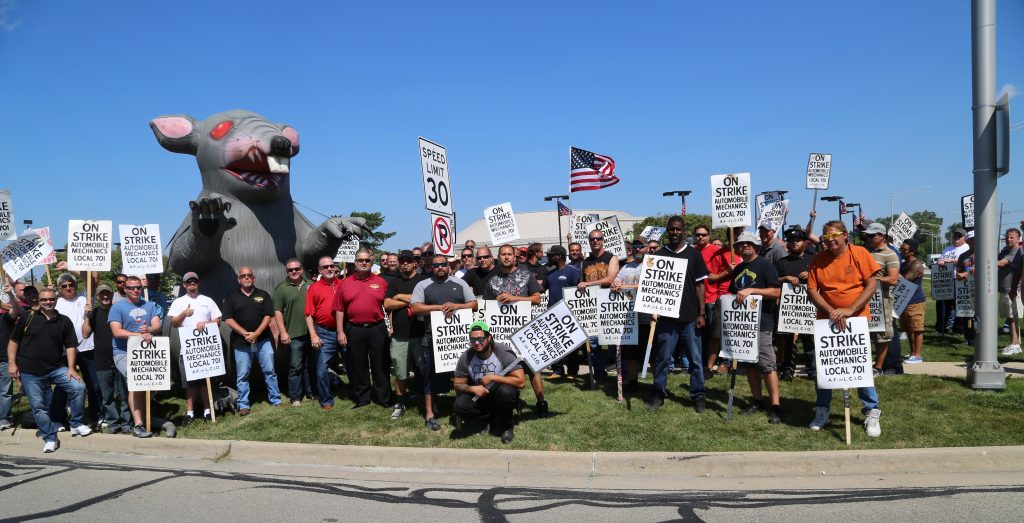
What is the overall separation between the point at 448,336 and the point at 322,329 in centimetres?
212

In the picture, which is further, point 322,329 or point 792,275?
point 322,329

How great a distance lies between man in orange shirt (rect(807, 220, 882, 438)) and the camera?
20.8 feet

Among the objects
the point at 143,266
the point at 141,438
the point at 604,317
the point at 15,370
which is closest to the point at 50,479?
the point at 141,438

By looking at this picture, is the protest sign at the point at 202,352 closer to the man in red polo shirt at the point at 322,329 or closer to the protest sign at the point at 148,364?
the protest sign at the point at 148,364

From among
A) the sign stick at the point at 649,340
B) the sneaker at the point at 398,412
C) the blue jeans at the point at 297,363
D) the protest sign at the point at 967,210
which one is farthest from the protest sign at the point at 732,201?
the protest sign at the point at 967,210

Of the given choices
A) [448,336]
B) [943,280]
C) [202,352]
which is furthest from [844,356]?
[943,280]

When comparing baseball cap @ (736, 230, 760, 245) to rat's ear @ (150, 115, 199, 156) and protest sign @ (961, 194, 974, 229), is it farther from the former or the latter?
protest sign @ (961, 194, 974, 229)

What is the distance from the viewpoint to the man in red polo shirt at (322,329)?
853cm

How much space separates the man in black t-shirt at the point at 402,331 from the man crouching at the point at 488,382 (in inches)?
37.1

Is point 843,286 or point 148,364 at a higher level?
point 843,286

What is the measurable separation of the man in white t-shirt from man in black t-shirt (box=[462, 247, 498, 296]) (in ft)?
10.7

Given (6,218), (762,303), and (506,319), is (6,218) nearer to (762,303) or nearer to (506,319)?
(506,319)

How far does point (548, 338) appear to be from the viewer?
7215 mm

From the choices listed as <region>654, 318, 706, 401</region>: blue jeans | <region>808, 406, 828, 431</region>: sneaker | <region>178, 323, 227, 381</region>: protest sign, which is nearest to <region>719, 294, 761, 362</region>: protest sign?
<region>654, 318, 706, 401</region>: blue jeans
